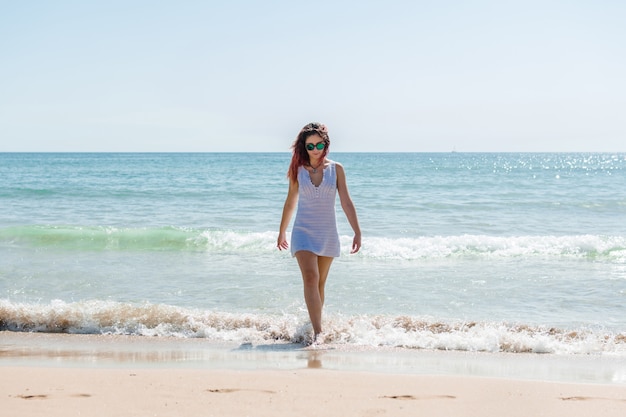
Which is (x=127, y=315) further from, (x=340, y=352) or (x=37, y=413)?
(x=37, y=413)

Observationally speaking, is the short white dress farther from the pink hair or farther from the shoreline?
the shoreline

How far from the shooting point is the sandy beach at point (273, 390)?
3.40 meters

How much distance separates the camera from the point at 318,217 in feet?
17.5

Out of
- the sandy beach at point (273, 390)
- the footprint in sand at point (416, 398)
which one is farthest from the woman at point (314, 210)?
the footprint in sand at point (416, 398)

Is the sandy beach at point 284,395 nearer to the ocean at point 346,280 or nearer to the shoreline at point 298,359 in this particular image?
the shoreline at point 298,359

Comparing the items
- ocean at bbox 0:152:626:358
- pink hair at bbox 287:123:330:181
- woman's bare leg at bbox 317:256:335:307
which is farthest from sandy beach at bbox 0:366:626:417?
pink hair at bbox 287:123:330:181

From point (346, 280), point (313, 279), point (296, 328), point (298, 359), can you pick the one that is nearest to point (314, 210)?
point (313, 279)

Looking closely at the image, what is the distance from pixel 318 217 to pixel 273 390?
6.28 feet

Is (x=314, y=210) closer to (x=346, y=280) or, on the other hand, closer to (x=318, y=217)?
(x=318, y=217)

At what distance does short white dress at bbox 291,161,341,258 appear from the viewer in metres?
5.30

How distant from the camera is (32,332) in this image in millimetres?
6082
